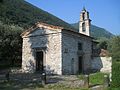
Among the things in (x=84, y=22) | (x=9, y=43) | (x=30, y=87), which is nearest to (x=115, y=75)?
(x=30, y=87)

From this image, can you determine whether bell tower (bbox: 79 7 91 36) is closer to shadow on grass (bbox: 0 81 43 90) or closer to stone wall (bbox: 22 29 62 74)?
stone wall (bbox: 22 29 62 74)

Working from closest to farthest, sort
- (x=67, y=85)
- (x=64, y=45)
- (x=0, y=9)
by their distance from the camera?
(x=67, y=85), (x=0, y=9), (x=64, y=45)

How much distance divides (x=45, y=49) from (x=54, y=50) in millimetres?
1425

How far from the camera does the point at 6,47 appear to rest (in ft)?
129

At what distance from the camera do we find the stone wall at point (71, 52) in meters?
30.6

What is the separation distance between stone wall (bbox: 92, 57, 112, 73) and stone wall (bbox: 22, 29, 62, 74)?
8.80 meters

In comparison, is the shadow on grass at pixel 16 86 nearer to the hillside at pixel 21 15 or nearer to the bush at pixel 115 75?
the bush at pixel 115 75

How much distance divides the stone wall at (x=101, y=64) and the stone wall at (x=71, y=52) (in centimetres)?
174

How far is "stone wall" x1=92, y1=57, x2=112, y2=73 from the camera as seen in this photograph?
3603 cm

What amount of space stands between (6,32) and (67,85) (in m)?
22.4

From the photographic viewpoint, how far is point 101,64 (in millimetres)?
36531

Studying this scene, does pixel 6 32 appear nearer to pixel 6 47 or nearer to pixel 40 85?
pixel 6 47

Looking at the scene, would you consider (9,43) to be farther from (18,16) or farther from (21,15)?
(21,15)

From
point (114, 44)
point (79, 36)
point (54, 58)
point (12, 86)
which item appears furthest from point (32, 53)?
point (12, 86)
